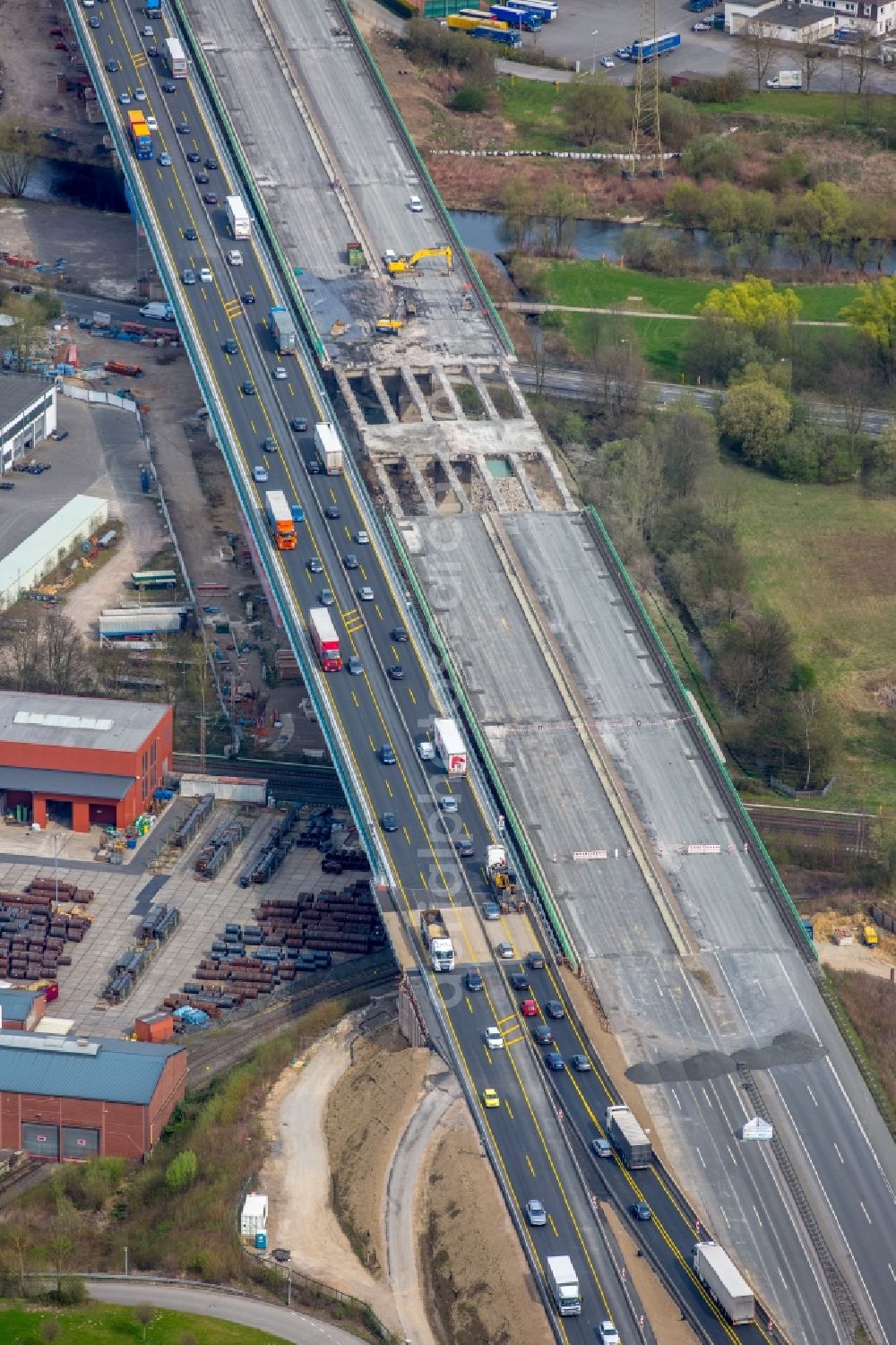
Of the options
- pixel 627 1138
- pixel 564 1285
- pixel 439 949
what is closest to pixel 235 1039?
pixel 439 949

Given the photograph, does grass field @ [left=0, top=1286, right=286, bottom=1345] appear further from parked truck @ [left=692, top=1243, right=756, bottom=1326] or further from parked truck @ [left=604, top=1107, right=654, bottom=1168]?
parked truck @ [left=604, top=1107, right=654, bottom=1168]

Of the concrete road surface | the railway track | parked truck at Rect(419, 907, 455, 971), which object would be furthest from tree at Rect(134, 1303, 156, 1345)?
parked truck at Rect(419, 907, 455, 971)

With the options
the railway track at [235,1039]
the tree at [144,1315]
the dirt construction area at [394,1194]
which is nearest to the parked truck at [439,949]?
the dirt construction area at [394,1194]

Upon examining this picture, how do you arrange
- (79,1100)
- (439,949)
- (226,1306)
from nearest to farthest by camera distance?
(226,1306)
(79,1100)
(439,949)

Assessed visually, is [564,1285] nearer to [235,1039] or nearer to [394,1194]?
[394,1194]

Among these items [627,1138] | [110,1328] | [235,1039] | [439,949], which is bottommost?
[235,1039]

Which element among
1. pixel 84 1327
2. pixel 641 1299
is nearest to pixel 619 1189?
pixel 641 1299
